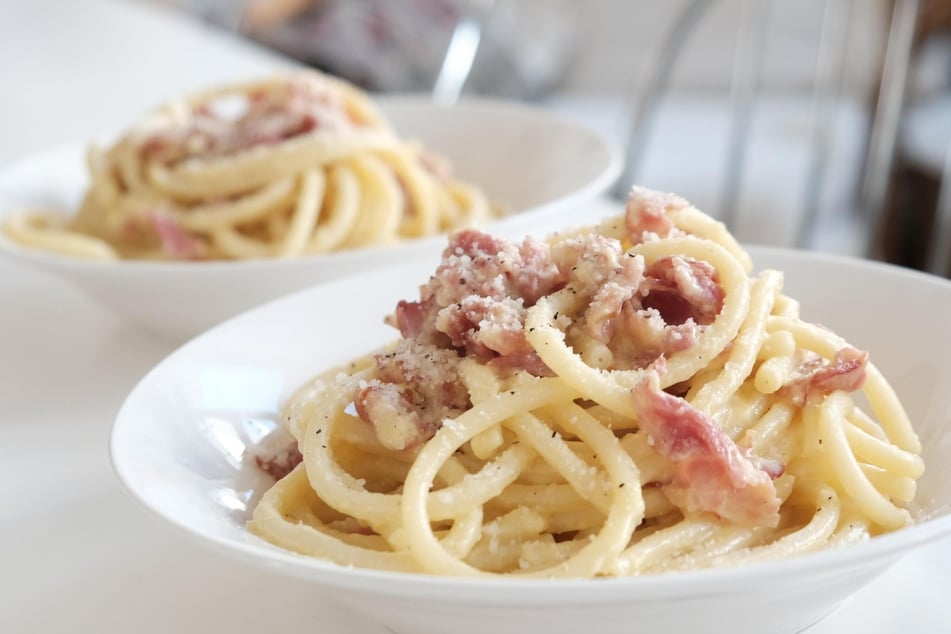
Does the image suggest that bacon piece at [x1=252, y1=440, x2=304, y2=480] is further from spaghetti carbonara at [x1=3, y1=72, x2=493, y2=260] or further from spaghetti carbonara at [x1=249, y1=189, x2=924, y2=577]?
spaghetti carbonara at [x1=3, y1=72, x2=493, y2=260]

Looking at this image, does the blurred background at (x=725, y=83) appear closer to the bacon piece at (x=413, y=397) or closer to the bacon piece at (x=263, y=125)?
the bacon piece at (x=263, y=125)

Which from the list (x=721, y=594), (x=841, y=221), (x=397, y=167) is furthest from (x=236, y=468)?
(x=841, y=221)

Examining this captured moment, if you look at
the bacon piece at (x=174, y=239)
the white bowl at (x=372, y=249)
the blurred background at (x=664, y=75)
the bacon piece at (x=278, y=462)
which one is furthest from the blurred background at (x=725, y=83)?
the bacon piece at (x=278, y=462)

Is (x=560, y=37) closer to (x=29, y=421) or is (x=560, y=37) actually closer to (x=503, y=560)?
(x=29, y=421)

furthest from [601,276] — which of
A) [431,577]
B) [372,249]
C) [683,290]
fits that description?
[372,249]

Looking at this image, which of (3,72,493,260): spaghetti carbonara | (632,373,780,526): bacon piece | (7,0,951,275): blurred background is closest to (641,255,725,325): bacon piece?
(632,373,780,526): bacon piece

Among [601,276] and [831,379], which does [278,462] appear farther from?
[831,379]
